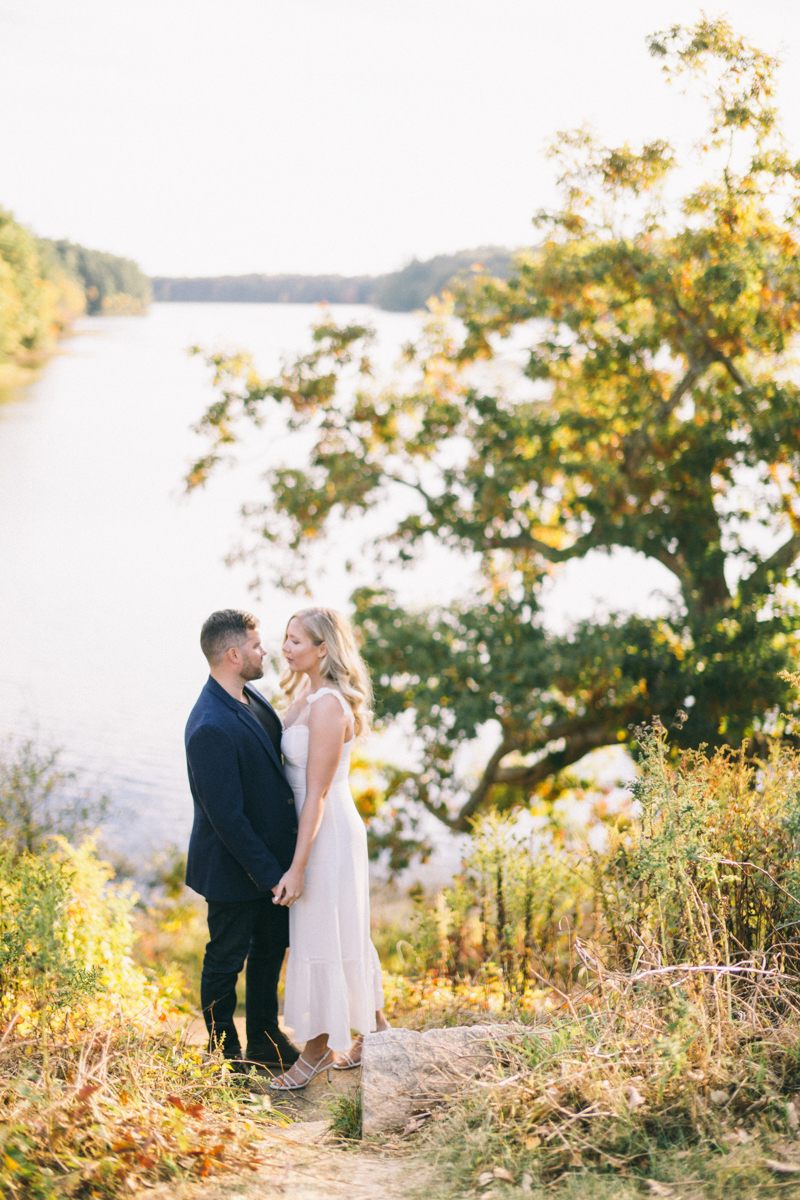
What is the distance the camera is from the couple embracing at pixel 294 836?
3564 mm

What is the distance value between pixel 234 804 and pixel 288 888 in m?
0.41

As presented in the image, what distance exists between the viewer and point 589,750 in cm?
812

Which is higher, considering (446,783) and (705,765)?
(705,765)

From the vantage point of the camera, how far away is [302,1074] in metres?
3.67

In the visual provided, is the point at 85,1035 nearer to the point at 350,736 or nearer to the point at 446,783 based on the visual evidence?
the point at 350,736

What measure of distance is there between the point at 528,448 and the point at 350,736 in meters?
4.80

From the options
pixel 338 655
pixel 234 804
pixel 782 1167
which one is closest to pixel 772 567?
pixel 338 655

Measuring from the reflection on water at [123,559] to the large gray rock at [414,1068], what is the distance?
584cm

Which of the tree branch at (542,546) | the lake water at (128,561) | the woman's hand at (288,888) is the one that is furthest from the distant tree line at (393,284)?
the woman's hand at (288,888)

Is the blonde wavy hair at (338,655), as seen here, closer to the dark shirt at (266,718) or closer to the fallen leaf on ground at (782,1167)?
the dark shirt at (266,718)

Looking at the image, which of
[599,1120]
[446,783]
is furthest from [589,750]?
[599,1120]

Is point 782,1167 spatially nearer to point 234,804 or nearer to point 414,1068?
point 414,1068

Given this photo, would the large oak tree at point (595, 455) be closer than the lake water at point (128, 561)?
Yes

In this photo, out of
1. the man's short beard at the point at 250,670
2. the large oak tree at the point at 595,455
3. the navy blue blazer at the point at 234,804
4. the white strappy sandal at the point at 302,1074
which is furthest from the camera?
the large oak tree at the point at 595,455
